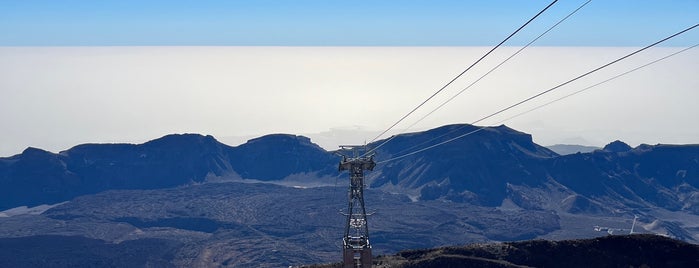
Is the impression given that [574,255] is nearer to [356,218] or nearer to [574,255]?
[574,255]

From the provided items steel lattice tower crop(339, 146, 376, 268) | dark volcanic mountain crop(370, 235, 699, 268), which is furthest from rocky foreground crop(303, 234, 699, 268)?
steel lattice tower crop(339, 146, 376, 268)

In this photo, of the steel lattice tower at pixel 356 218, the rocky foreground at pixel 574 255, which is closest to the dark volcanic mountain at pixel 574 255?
the rocky foreground at pixel 574 255

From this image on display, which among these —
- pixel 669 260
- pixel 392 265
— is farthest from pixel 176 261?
pixel 669 260

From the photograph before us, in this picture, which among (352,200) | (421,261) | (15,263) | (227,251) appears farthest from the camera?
(227,251)

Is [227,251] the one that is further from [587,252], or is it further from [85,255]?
[587,252]

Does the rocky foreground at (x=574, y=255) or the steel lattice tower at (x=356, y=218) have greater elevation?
the steel lattice tower at (x=356, y=218)

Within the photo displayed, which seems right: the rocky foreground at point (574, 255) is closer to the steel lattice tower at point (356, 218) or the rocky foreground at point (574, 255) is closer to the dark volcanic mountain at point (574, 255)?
the dark volcanic mountain at point (574, 255)
